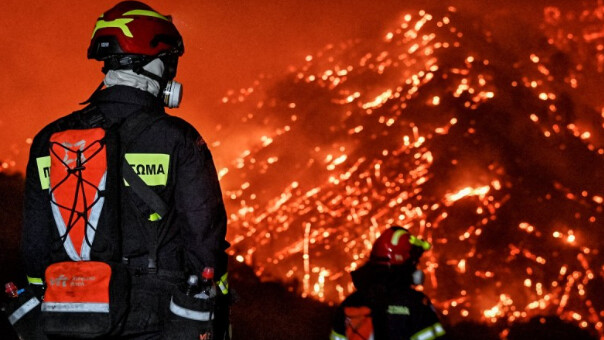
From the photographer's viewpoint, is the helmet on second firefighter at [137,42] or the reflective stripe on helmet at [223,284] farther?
the helmet on second firefighter at [137,42]

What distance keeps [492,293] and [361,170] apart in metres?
10.9

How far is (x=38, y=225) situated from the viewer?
469 centimetres

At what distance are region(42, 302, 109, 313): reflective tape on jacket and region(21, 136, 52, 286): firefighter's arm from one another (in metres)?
0.32

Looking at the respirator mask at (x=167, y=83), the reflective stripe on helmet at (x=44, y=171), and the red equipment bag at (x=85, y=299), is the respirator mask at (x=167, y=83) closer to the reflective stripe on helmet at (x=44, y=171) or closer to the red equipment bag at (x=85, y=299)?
the reflective stripe on helmet at (x=44, y=171)

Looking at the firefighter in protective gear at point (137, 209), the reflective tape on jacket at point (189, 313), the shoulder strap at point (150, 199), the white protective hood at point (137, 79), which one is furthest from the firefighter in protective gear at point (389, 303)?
the white protective hood at point (137, 79)

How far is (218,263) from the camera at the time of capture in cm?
454

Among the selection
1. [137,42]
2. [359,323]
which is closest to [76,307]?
[137,42]

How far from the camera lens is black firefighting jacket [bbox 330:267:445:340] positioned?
6.38 m

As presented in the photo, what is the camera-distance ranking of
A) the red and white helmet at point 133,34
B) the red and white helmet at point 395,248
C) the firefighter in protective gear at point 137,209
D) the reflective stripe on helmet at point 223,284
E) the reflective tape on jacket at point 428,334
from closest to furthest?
the firefighter in protective gear at point 137,209 → the reflective stripe on helmet at point 223,284 → the red and white helmet at point 133,34 → the reflective tape on jacket at point 428,334 → the red and white helmet at point 395,248

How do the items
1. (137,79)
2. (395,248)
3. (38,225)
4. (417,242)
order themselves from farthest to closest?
(417,242) < (395,248) < (137,79) < (38,225)

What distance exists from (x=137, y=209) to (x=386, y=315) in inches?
103

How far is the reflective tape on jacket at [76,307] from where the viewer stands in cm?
432

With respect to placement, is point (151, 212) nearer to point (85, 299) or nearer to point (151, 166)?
point (151, 166)

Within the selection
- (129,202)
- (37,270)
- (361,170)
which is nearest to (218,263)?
(129,202)
